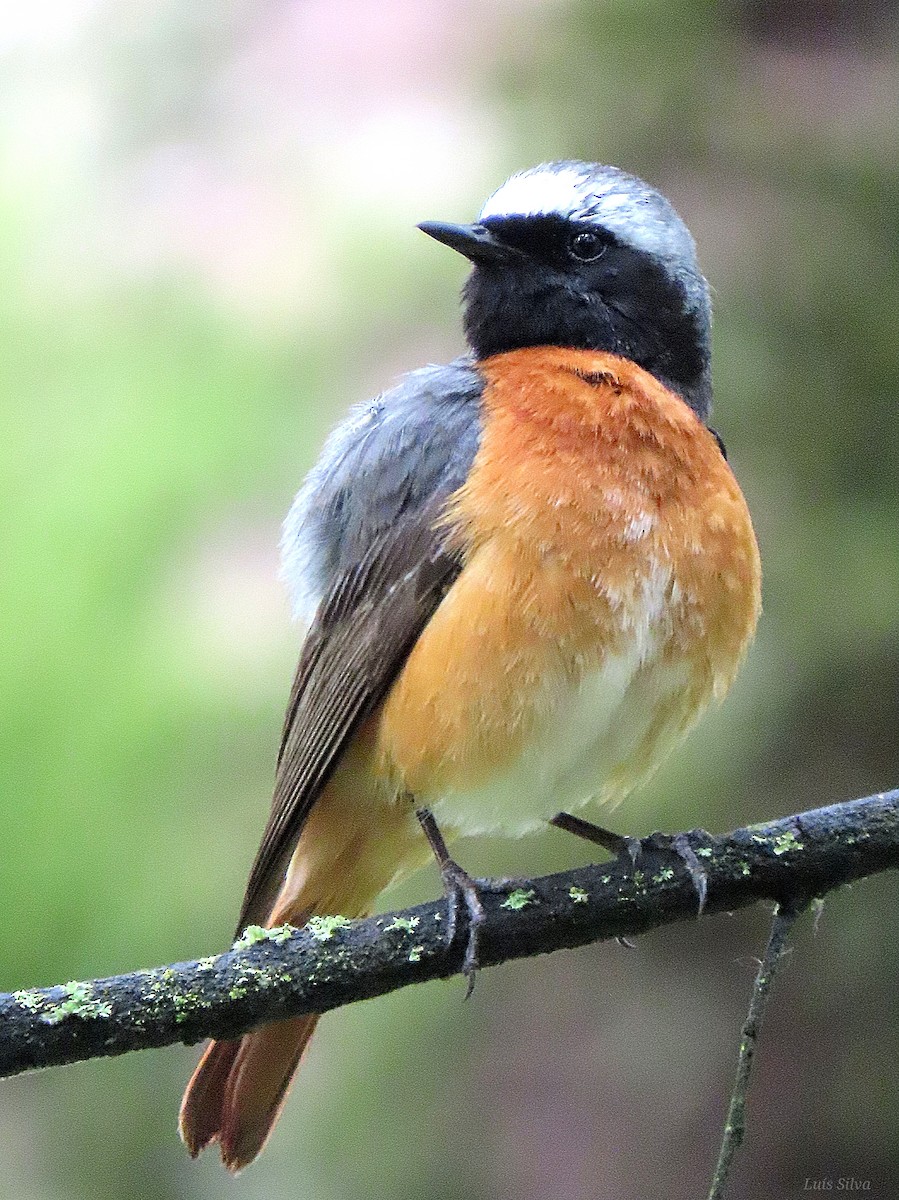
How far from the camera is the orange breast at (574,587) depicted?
199cm

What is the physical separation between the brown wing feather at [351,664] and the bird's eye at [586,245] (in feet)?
1.95

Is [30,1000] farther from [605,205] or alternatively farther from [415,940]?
[605,205]

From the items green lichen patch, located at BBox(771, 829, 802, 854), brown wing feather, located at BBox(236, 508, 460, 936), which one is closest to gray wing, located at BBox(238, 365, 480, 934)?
brown wing feather, located at BBox(236, 508, 460, 936)

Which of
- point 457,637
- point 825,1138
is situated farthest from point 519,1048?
point 457,637

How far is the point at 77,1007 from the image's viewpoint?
153cm

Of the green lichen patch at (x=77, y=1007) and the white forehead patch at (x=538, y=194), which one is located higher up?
the white forehead patch at (x=538, y=194)

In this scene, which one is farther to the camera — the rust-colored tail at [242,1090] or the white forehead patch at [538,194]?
the white forehead patch at [538,194]

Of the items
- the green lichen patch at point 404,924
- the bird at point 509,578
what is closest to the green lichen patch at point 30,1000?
the green lichen patch at point 404,924

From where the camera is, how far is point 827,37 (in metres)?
3.42

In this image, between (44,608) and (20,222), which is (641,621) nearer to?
(44,608)

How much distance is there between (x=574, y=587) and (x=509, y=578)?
0.10m

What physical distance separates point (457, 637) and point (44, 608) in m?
1.39

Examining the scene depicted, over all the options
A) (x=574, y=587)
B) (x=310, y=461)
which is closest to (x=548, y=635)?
(x=574, y=587)

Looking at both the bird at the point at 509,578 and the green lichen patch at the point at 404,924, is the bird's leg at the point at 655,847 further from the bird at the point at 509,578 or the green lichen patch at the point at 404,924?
the green lichen patch at the point at 404,924
